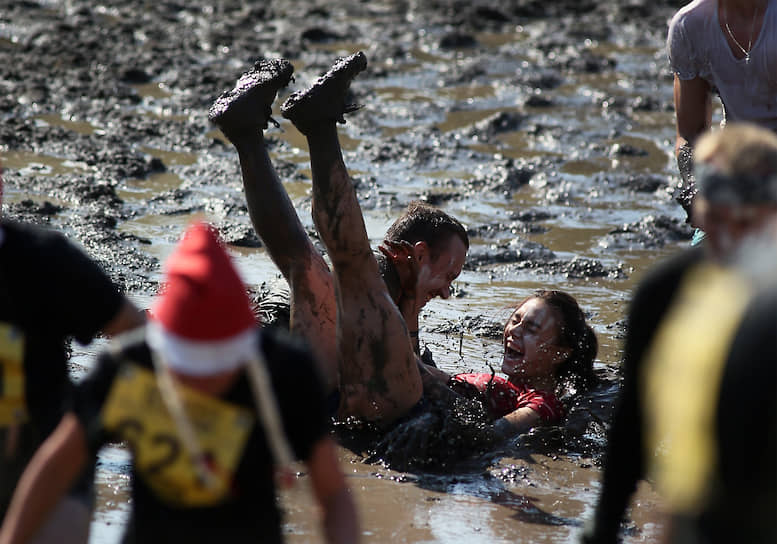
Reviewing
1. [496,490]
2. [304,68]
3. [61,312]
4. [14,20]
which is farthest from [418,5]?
[61,312]

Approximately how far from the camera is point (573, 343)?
5449mm

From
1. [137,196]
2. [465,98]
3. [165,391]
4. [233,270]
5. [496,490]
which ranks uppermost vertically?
[465,98]

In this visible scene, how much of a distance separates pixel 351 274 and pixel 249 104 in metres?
0.94

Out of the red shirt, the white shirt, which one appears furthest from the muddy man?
the white shirt

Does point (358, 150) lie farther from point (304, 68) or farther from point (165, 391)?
point (165, 391)

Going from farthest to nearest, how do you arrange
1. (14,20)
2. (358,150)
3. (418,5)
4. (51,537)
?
1. (418,5)
2. (14,20)
3. (358,150)
4. (51,537)

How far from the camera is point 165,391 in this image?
2.44 metres

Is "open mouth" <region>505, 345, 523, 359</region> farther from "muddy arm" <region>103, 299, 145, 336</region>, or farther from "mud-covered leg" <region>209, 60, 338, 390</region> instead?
"muddy arm" <region>103, 299, 145, 336</region>

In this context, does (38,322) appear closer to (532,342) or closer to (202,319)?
(202,319)

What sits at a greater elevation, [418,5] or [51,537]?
[418,5]

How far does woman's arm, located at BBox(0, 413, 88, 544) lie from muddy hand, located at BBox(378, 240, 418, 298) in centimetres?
285

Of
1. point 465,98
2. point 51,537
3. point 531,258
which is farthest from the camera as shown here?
point 465,98

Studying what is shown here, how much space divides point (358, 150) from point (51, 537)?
23.0 feet

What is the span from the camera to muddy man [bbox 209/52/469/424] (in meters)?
4.71
